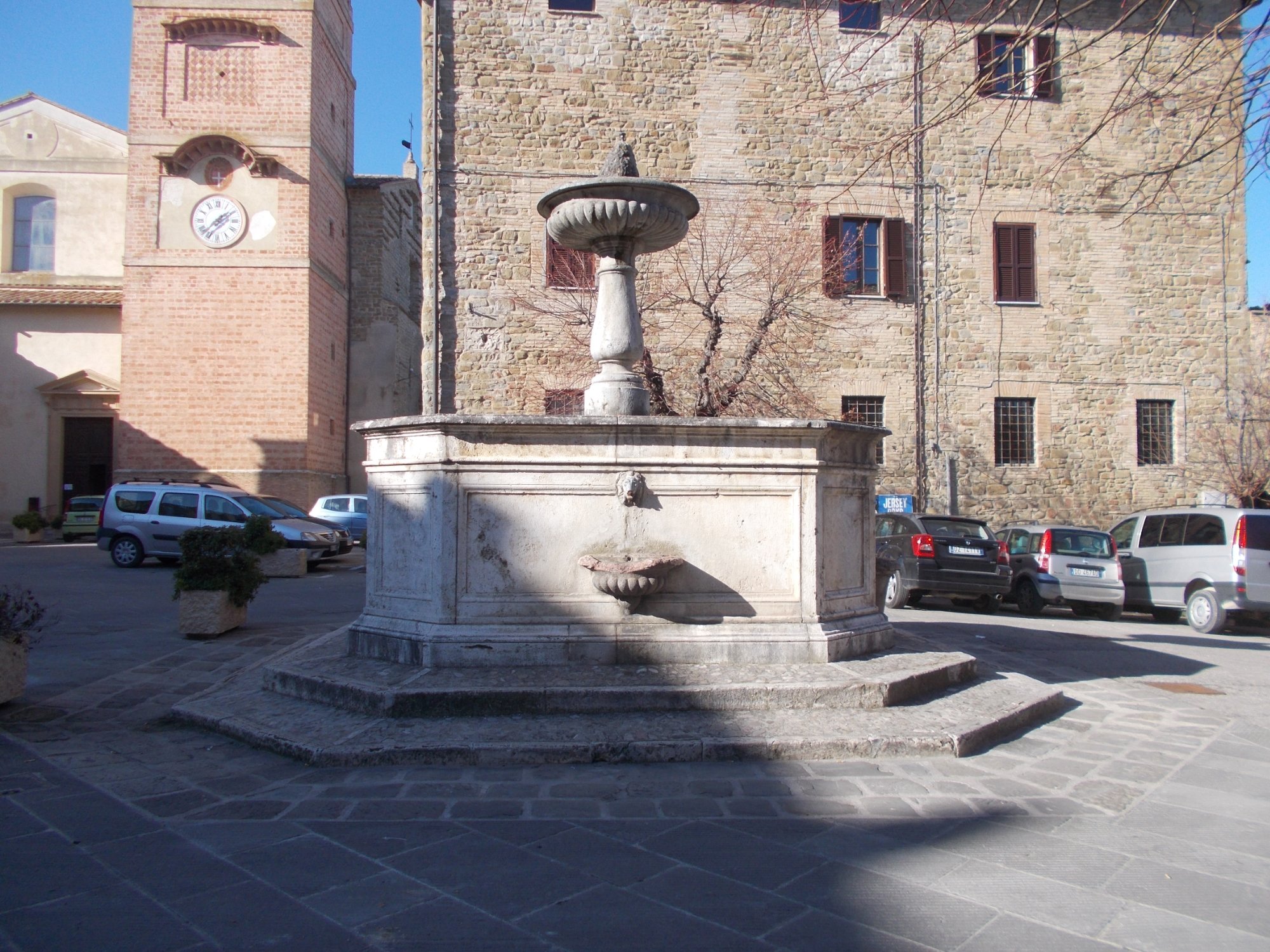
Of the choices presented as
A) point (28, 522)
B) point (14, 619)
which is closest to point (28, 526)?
point (28, 522)

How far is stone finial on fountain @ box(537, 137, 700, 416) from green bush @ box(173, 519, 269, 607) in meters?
4.97

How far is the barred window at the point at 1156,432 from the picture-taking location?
68.0 feet

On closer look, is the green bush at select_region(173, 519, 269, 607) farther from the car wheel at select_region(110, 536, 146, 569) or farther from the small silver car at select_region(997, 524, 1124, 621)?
the small silver car at select_region(997, 524, 1124, 621)

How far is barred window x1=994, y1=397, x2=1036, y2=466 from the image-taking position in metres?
20.3

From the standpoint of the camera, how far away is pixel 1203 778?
4762 mm

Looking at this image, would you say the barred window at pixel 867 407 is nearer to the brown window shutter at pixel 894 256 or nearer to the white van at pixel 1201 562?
the brown window shutter at pixel 894 256

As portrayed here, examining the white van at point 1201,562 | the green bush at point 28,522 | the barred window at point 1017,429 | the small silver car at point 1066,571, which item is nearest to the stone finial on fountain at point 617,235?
the small silver car at point 1066,571

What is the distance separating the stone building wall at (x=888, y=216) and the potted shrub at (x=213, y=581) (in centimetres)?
994

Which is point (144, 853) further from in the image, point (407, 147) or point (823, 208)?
point (407, 147)

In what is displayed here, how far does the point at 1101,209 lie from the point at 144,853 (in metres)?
22.2

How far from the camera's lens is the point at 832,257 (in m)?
19.2

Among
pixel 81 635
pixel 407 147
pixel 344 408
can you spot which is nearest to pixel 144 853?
pixel 81 635

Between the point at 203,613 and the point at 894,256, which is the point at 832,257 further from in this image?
the point at 203,613

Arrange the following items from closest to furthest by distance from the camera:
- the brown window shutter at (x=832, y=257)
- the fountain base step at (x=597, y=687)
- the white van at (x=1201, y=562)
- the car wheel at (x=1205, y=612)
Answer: the fountain base step at (x=597, y=687) → the white van at (x=1201, y=562) → the car wheel at (x=1205, y=612) → the brown window shutter at (x=832, y=257)
